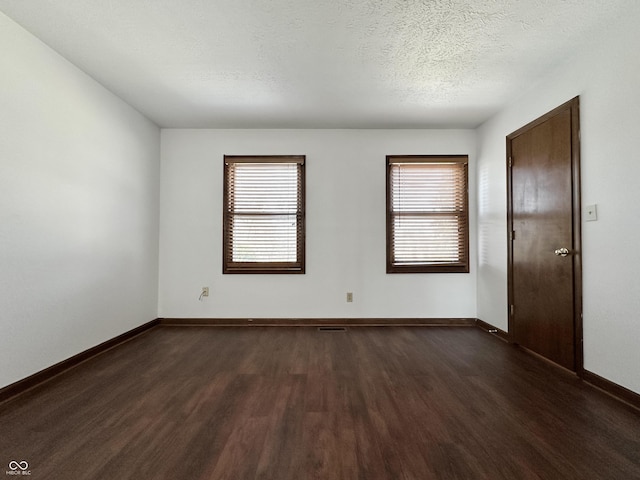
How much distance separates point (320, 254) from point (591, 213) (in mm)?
2721

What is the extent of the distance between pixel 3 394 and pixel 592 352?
4153mm

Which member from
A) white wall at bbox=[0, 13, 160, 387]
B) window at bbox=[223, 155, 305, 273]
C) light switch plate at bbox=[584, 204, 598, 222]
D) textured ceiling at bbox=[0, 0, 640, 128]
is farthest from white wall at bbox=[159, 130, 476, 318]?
light switch plate at bbox=[584, 204, 598, 222]

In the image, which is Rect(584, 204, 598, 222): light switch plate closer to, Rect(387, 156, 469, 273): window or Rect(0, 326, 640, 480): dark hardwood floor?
Rect(0, 326, 640, 480): dark hardwood floor

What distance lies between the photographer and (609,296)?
2182 millimetres

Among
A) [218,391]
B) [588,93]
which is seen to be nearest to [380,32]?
[588,93]

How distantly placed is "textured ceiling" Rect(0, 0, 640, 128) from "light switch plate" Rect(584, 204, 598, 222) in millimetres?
1245

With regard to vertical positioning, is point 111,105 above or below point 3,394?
above

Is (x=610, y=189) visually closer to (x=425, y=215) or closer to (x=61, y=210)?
(x=425, y=215)

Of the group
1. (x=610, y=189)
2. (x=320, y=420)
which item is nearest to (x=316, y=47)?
(x=610, y=189)

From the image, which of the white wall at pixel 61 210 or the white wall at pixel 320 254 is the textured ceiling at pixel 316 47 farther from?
the white wall at pixel 320 254

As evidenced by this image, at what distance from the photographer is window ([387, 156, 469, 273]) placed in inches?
161

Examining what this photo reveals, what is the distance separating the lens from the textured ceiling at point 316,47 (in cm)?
200

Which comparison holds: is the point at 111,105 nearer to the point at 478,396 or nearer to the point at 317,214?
the point at 317,214

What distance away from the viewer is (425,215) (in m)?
4.09
